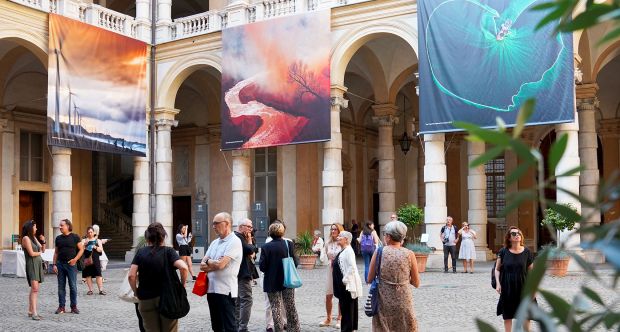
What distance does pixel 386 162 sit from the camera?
23.3m

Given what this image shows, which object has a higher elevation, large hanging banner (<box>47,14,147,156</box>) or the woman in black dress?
large hanging banner (<box>47,14,147,156</box>)

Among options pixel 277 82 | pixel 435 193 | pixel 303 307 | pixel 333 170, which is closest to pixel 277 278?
pixel 303 307

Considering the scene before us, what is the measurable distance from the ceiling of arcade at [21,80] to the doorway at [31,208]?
2823mm

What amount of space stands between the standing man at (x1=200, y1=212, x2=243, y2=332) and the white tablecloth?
41.7 ft

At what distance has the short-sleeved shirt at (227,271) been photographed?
250 inches

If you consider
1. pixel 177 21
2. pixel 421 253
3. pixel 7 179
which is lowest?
pixel 421 253

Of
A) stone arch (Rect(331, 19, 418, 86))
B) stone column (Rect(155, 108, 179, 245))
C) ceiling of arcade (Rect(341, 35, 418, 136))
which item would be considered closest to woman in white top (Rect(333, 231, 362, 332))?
stone arch (Rect(331, 19, 418, 86))

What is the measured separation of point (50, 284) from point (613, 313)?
16.1 m

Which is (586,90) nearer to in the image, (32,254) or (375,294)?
(32,254)

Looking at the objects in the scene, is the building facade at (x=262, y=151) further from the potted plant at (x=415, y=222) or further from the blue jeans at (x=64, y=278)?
the blue jeans at (x=64, y=278)

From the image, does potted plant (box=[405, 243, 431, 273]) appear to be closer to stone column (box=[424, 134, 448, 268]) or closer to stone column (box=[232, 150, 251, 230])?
stone column (box=[424, 134, 448, 268])

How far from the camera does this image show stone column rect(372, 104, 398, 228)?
2303 centimetres

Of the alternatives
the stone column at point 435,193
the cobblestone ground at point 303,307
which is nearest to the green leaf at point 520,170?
the cobblestone ground at point 303,307

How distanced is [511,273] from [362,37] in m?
13.1
